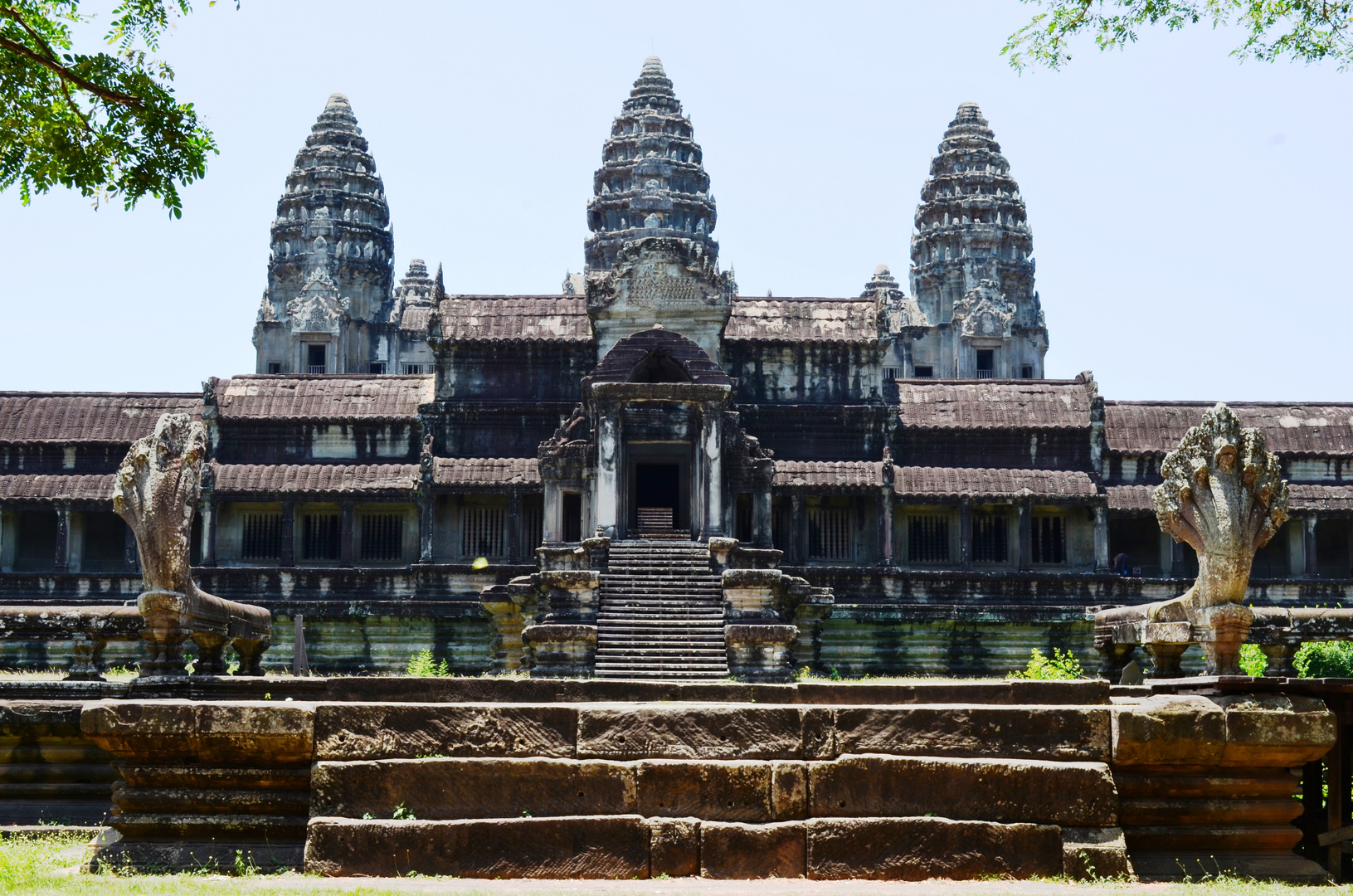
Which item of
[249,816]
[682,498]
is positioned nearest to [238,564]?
[682,498]

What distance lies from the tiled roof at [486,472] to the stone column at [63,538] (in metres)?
8.22

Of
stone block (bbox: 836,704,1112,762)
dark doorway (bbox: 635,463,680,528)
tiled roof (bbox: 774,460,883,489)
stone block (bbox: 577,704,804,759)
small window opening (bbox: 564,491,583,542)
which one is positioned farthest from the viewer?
dark doorway (bbox: 635,463,680,528)

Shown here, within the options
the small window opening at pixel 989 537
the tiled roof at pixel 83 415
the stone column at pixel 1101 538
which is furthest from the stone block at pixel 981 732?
the tiled roof at pixel 83 415

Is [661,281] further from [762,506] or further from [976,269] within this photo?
[976,269]

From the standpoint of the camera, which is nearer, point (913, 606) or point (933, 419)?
point (913, 606)

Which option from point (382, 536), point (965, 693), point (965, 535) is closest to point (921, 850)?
point (965, 693)

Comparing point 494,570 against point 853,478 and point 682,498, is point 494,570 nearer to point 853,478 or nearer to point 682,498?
point 682,498

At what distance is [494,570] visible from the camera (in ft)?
99.1

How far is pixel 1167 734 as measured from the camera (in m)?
8.77

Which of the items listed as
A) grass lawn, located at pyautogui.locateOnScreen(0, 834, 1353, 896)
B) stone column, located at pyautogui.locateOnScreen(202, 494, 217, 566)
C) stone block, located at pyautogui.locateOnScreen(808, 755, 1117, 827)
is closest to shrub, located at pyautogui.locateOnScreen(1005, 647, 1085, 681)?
stone block, located at pyautogui.locateOnScreen(808, 755, 1117, 827)

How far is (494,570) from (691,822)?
22.2 m

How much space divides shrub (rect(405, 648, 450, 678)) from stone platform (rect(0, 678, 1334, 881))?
59.2 ft

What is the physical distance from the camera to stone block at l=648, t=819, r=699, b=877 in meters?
8.30

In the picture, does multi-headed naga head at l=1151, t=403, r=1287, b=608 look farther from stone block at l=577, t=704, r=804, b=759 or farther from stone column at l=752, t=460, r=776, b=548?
stone column at l=752, t=460, r=776, b=548
